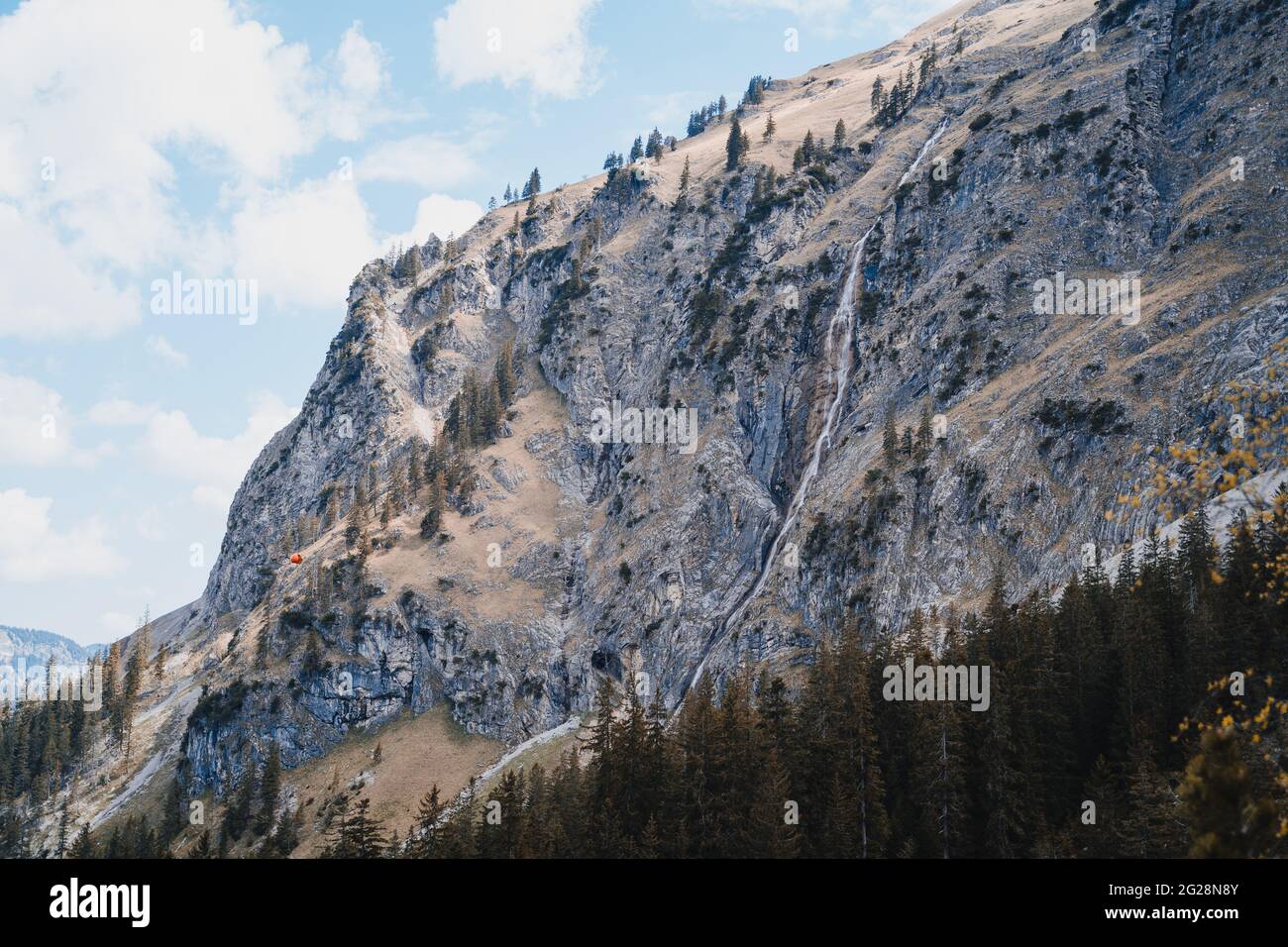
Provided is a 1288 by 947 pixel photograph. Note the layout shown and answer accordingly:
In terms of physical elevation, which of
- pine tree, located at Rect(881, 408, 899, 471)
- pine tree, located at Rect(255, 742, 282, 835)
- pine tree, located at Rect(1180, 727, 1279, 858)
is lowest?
pine tree, located at Rect(255, 742, 282, 835)

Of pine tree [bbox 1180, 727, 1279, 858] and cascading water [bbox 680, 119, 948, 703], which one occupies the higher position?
cascading water [bbox 680, 119, 948, 703]

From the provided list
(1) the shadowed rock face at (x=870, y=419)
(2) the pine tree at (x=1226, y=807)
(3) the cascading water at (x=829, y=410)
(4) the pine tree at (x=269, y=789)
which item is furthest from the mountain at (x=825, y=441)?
(2) the pine tree at (x=1226, y=807)

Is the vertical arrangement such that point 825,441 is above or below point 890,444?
above

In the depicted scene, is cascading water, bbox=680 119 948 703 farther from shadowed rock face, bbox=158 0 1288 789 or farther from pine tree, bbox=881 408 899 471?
pine tree, bbox=881 408 899 471

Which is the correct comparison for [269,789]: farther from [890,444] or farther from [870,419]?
[870,419]

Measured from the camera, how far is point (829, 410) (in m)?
140

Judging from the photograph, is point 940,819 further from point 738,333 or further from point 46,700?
point 46,700

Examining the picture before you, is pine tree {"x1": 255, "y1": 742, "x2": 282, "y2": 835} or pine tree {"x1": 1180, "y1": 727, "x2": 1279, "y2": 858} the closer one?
pine tree {"x1": 1180, "y1": 727, "x2": 1279, "y2": 858}

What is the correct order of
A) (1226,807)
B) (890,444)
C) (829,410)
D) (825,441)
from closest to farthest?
(1226,807) → (890,444) → (825,441) → (829,410)

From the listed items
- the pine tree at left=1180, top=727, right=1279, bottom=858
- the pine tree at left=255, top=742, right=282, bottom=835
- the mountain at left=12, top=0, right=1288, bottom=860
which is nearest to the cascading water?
the mountain at left=12, top=0, right=1288, bottom=860

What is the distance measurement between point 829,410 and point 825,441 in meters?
6.92

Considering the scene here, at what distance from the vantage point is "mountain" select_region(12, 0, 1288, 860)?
100 metres

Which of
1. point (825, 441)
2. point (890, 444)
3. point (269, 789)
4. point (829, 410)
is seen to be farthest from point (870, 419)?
point (269, 789)

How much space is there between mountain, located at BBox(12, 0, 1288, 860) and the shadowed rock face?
1.55ft
